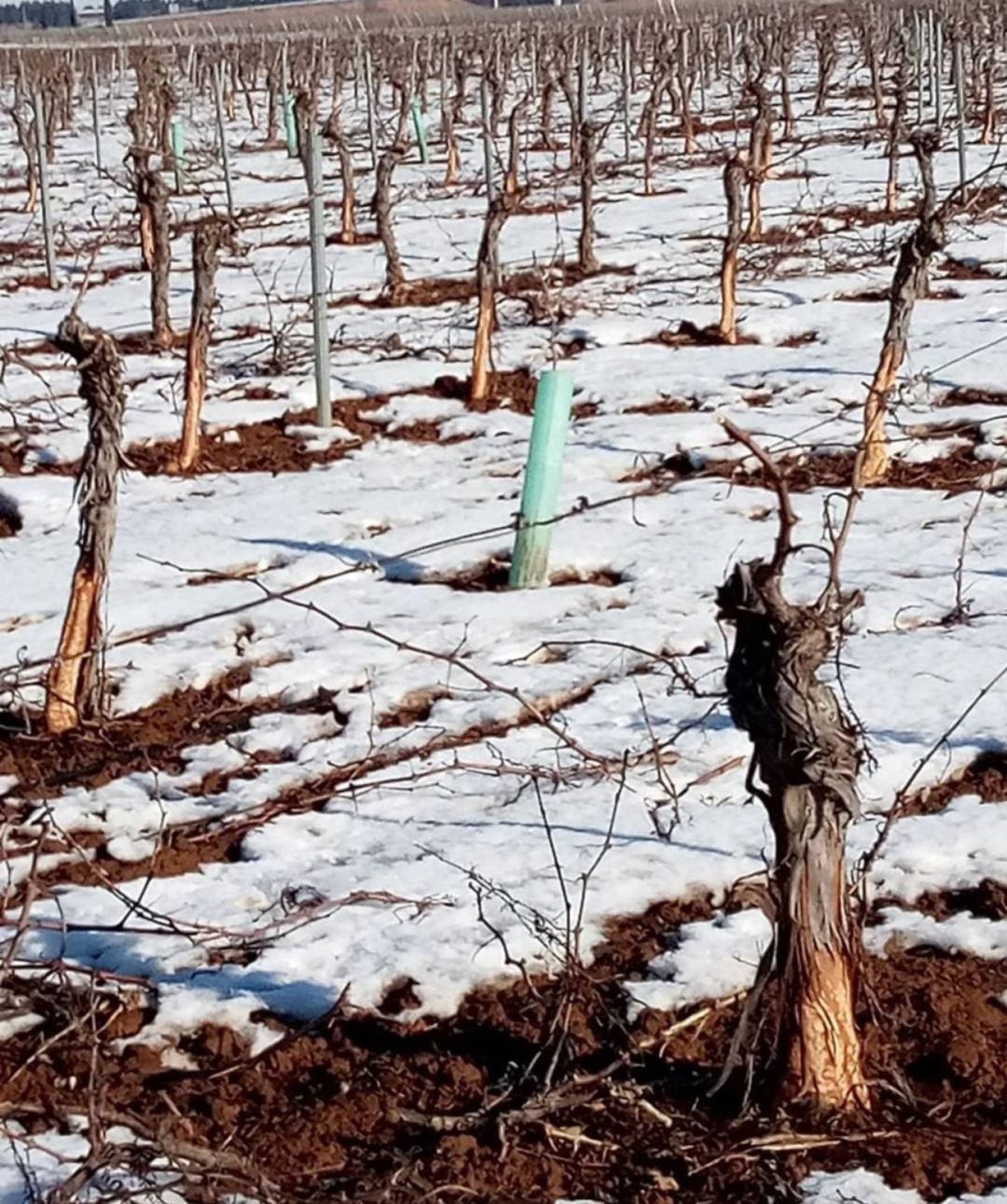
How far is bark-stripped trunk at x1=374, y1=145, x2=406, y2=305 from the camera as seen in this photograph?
12797mm

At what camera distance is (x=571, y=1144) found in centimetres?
313

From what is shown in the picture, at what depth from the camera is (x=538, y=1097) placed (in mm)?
3162

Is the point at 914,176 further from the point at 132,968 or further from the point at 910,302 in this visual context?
the point at 132,968

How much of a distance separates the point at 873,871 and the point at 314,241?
5.92m

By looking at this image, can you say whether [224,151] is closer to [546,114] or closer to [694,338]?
[694,338]

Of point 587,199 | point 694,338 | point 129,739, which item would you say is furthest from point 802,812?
point 587,199

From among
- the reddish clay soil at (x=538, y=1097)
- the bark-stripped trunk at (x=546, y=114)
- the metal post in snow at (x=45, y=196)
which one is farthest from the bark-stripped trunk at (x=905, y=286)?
the bark-stripped trunk at (x=546, y=114)

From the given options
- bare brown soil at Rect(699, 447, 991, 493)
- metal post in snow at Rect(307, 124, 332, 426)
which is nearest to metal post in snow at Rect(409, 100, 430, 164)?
metal post in snow at Rect(307, 124, 332, 426)

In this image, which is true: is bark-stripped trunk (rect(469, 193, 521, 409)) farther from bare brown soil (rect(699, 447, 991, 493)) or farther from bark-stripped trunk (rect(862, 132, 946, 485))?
bark-stripped trunk (rect(862, 132, 946, 485))

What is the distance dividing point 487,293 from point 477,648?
393 centimetres

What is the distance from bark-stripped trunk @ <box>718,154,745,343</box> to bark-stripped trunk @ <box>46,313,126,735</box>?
20.2ft

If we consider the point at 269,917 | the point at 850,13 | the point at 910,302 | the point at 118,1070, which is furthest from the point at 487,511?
the point at 850,13

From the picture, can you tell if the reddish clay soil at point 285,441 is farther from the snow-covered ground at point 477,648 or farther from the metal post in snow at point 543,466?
the metal post in snow at point 543,466

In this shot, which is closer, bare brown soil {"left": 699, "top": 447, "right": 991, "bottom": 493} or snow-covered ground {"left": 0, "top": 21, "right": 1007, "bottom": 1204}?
snow-covered ground {"left": 0, "top": 21, "right": 1007, "bottom": 1204}
